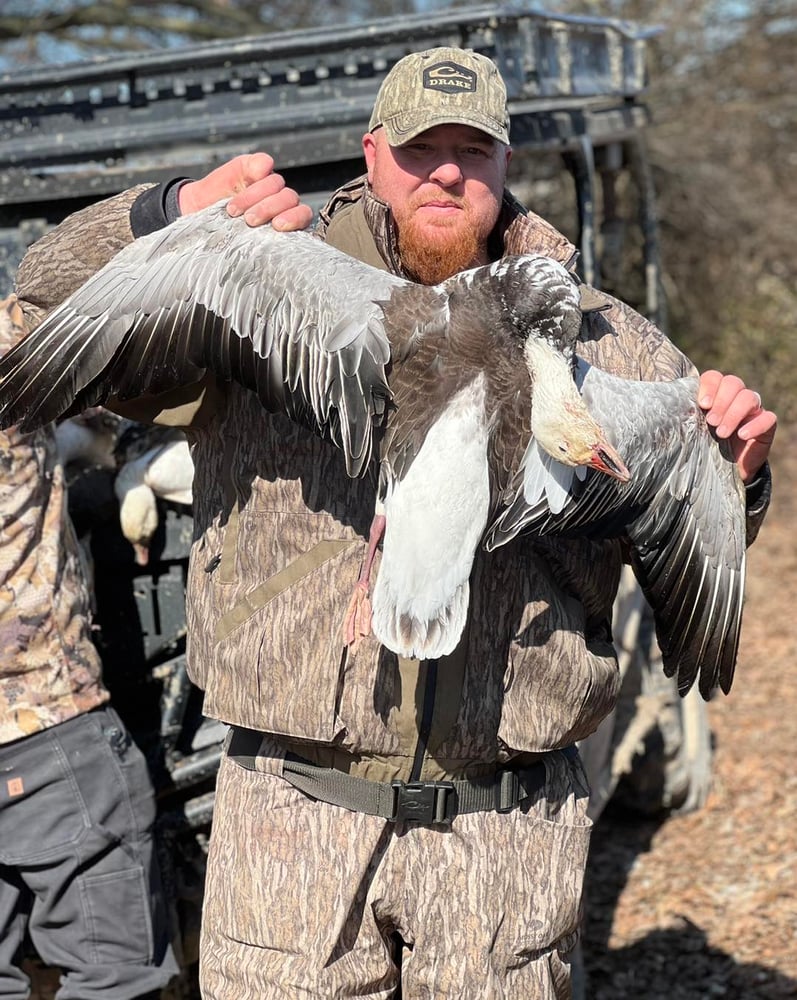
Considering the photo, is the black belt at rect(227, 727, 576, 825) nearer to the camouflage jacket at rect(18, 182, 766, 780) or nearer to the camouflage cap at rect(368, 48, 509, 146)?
→ the camouflage jacket at rect(18, 182, 766, 780)

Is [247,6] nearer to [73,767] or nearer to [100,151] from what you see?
[100,151]

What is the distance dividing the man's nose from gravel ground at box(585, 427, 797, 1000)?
293cm

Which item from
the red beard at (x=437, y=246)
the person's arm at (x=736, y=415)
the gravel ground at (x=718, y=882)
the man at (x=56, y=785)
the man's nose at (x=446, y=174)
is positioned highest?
the man's nose at (x=446, y=174)

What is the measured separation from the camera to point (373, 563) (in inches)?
113

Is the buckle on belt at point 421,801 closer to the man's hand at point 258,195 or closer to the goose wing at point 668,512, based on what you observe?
the goose wing at point 668,512

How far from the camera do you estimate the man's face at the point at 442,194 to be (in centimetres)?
304

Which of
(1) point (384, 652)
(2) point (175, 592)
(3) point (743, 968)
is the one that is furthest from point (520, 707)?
(3) point (743, 968)

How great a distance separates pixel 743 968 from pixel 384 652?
2561 mm

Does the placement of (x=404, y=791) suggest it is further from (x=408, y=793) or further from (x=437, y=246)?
(x=437, y=246)

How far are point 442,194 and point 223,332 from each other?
625mm

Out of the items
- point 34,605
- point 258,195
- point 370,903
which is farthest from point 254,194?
point 370,903

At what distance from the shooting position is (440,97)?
3.03 meters

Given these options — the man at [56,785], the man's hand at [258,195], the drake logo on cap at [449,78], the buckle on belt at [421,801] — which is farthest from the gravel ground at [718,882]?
the drake logo on cap at [449,78]

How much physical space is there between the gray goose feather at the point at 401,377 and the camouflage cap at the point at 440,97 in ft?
1.54
